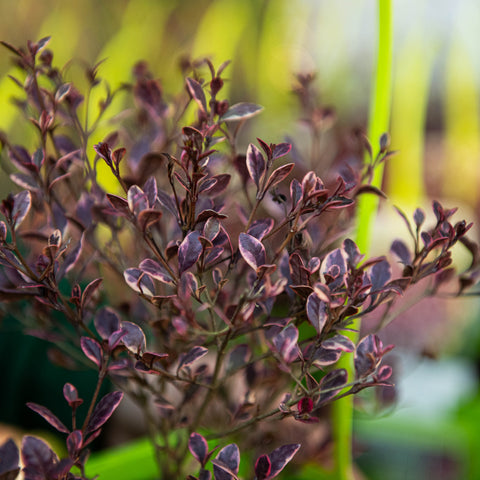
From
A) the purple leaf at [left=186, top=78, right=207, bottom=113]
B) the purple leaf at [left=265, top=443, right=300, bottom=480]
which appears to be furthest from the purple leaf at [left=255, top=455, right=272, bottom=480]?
the purple leaf at [left=186, top=78, right=207, bottom=113]

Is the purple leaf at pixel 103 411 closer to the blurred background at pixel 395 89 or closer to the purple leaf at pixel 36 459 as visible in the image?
the purple leaf at pixel 36 459

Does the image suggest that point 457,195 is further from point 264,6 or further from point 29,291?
point 29,291

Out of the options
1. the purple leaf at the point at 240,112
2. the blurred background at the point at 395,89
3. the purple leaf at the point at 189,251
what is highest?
the purple leaf at the point at 240,112

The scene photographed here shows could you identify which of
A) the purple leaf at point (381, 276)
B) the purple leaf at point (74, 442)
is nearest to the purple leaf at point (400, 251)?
Result: the purple leaf at point (381, 276)

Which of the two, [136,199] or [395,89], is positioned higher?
[136,199]

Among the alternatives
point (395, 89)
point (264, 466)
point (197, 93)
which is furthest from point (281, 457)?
point (395, 89)

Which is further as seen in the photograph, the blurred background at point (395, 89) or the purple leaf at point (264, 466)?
the blurred background at point (395, 89)

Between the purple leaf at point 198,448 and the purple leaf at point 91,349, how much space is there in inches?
1.4

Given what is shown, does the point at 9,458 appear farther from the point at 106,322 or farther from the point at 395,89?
the point at 395,89

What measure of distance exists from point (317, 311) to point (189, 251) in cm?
4

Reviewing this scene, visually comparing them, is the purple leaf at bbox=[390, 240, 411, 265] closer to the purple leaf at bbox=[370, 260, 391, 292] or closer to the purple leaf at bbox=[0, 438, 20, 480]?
the purple leaf at bbox=[370, 260, 391, 292]

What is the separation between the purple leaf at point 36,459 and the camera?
0.14 meters

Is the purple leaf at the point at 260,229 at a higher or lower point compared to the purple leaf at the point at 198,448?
higher

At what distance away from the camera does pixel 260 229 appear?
16 centimetres
